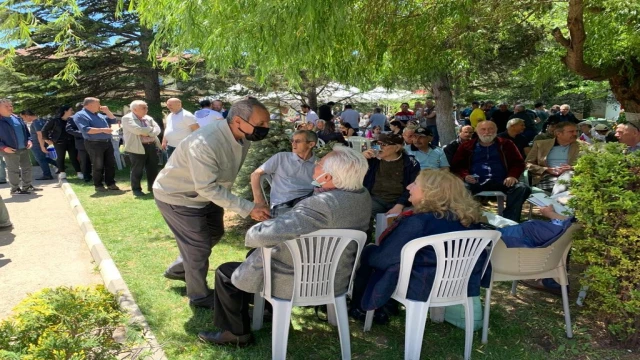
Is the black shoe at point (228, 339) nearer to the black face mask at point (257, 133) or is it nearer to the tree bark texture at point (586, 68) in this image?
the black face mask at point (257, 133)

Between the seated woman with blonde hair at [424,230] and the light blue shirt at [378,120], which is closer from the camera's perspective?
the seated woman with blonde hair at [424,230]

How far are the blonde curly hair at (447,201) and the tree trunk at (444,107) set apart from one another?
8.75 metres

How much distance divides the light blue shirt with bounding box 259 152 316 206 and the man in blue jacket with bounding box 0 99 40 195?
5.79 metres

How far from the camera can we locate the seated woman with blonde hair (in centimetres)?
281

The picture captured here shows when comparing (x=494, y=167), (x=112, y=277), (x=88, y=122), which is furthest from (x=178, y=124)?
(x=494, y=167)

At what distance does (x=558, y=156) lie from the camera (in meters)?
5.89

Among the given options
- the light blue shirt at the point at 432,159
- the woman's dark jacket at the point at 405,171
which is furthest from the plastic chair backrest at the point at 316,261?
the light blue shirt at the point at 432,159

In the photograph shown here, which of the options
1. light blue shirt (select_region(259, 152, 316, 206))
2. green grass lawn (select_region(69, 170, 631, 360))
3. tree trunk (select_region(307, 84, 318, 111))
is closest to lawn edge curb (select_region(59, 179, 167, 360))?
green grass lawn (select_region(69, 170, 631, 360))

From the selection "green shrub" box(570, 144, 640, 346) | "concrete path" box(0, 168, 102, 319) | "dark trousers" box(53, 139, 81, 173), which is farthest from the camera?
"dark trousers" box(53, 139, 81, 173)

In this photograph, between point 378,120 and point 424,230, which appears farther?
point 378,120

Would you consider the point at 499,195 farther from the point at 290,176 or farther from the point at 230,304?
the point at 230,304

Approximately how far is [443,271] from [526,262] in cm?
83

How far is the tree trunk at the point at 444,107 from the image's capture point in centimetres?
1125

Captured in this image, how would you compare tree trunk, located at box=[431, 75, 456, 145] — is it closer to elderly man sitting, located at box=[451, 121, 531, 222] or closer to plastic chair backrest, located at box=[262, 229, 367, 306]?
elderly man sitting, located at box=[451, 121, 531, 222]
